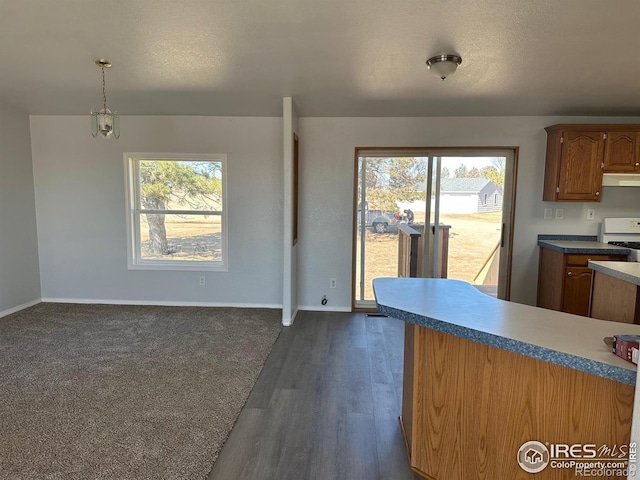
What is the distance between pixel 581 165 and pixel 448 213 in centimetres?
137

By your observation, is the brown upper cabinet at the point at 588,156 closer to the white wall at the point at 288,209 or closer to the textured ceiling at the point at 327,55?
the textured ceiling at the point at 327,55

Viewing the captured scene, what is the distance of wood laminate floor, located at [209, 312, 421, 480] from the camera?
1854 mm

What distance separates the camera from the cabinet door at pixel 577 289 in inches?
142

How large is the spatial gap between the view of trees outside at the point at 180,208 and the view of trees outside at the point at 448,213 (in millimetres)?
1789

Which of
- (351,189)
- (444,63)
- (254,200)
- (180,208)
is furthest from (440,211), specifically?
(180,208)

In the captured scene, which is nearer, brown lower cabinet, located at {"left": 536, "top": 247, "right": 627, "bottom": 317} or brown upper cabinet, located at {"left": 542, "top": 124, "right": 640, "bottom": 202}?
brown lower cabinet, located at {"left": 536, "top": 247, "right": 627, "bottom": 317}

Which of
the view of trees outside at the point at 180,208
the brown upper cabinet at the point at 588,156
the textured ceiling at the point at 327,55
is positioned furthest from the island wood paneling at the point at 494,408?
the view of trees outside at the point at 180,208

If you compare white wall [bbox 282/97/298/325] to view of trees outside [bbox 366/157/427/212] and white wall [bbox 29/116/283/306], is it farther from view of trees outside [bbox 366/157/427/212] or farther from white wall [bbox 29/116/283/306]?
view of trees outside [bbox 366/157/427/212]

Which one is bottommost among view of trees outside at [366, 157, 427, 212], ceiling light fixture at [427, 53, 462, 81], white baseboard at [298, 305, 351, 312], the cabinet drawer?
white baseboard at [298, 305, 351, 312]

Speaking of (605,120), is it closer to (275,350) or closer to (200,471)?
(275,350)

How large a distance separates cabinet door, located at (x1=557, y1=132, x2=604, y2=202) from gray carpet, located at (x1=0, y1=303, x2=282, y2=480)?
11.1 ft

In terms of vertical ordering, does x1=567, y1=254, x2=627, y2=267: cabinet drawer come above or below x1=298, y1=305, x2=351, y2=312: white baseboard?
above

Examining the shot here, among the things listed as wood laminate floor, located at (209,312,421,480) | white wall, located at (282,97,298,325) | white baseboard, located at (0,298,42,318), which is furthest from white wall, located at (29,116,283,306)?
wood laminate floor, located at (209,312,421,480)

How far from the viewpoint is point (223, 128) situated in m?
4.29
